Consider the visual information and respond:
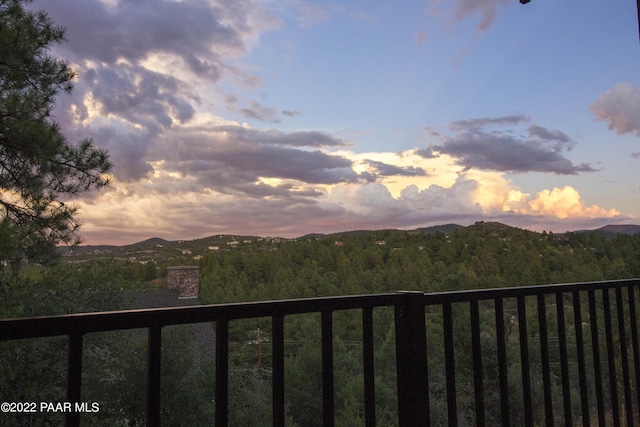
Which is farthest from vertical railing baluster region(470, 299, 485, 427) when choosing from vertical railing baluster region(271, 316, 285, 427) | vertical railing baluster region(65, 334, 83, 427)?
vertical railing baluster region(65, 334, 83, 427)

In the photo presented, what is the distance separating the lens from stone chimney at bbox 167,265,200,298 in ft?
53.3

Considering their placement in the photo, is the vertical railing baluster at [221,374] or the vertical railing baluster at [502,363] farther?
the vertical railing baluster at [502,363]

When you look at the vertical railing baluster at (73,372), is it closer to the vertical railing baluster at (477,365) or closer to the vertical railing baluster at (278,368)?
the vertical railing baluster at (278,368)

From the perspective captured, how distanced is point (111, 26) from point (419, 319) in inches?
421

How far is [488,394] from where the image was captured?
1552 centimetres

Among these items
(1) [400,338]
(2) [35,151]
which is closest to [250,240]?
(2) [35,151]

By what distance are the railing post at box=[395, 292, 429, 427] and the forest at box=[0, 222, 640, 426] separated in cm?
97

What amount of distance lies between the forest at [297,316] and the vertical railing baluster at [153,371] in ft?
4.13

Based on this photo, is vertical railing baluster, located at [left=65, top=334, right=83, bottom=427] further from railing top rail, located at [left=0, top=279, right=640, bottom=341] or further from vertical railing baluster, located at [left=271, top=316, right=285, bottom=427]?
vertical railing baluster, located at [left=271, top=316, right=285, bottom=427]

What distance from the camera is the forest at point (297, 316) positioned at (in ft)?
24.2

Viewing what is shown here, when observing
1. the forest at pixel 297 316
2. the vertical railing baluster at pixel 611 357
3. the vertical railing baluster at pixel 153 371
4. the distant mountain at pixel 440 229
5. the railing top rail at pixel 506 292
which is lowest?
the forest at pixel 297 316

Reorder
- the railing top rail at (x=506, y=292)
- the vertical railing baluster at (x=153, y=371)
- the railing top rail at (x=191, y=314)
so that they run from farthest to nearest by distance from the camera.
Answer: the railing top rail at (x=506, y=292) → the vertical railing baluster at (x=153, y=371) → the railing top rail at (x=191, y=314)

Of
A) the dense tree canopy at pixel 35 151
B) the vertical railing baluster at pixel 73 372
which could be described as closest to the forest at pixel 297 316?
the dense tree canopy at pixel 35 151

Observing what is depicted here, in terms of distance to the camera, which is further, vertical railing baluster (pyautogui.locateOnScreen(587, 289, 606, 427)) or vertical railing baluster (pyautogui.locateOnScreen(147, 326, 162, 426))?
vertical railing baluster (pyautogui.locateOnScreen(587, 289, 606, 427))
